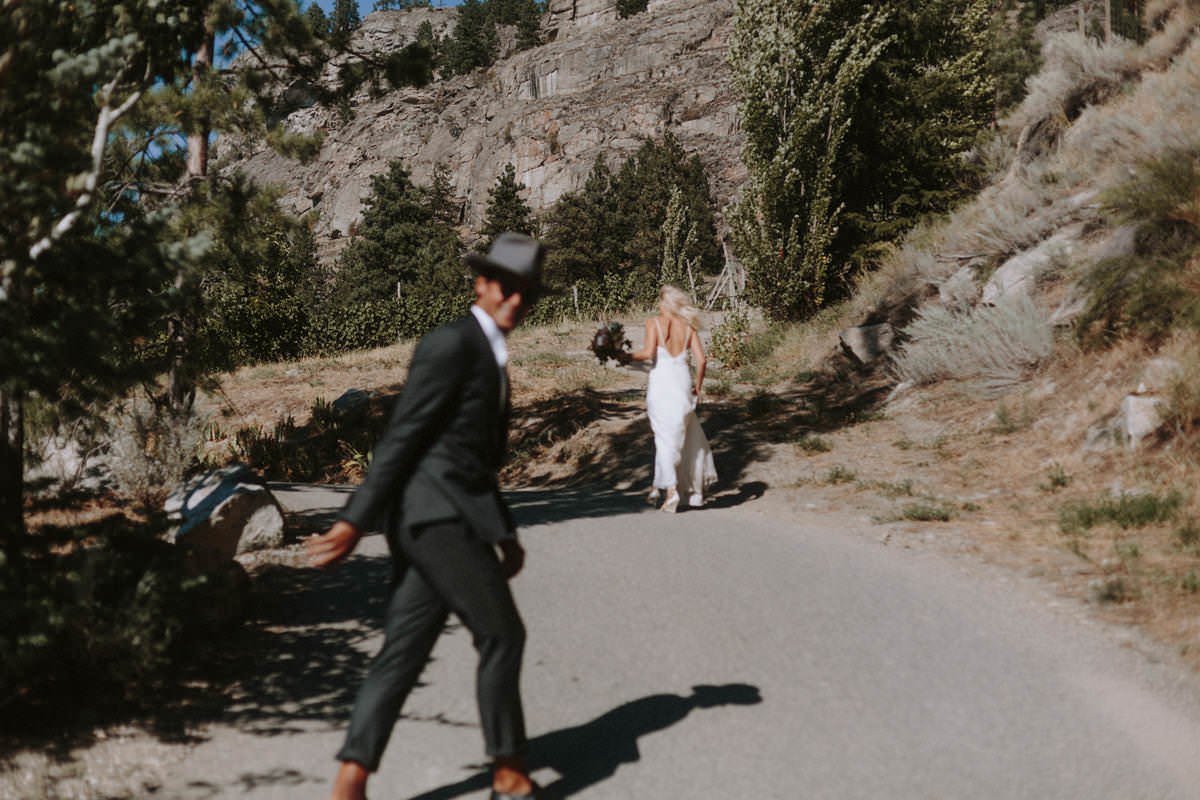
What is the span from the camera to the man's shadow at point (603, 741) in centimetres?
340

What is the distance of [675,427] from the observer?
8.14 metres

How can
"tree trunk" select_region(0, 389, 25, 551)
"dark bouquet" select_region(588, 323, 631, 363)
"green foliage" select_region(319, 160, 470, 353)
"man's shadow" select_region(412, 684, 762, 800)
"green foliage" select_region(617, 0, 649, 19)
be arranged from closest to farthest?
"man's shadow" select_region(412, 684, 762, 800) → "tree trunk" select_region(0, 389, 25, 551) → "dark bouquet" select_region(588, 323, 631, 363) → "green foliage" select_region(319, 160, 470, 353) → "green foliage" select_region(617, 0, 649, 19)

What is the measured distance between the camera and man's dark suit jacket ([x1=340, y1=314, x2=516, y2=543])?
9.28ft

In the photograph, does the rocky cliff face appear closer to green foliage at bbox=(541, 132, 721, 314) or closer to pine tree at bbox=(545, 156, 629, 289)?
green foliage at bbox=(541, 132, 721, 314)

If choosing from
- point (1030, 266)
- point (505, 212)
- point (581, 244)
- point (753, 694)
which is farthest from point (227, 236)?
point (505, 212)

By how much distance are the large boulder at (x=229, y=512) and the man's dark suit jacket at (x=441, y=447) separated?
11.8 feet

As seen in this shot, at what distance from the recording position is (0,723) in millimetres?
3730

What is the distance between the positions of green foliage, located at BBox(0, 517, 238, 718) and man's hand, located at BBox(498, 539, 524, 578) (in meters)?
1.68

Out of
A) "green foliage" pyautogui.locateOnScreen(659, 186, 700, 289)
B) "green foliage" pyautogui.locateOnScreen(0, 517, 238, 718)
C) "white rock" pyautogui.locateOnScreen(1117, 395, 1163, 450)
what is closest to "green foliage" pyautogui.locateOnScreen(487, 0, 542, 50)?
"green foliage" pyautogui.locateOnScreen(659, 186, 700, 289)

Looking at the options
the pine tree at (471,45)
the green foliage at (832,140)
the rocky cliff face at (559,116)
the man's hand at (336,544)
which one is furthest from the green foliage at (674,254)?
the pine tree at (471,45)

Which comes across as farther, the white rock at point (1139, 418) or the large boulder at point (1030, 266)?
the large boulder at point (1030, 266)

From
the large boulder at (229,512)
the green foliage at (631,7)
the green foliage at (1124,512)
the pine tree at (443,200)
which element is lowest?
the green foliage at (1124,512)

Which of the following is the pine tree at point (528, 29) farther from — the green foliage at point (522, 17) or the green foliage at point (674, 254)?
the green foliage at point (674, 254)

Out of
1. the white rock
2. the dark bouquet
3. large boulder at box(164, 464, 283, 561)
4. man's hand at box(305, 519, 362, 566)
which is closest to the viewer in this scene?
man's hand at box(305, 519, 362, 566)
